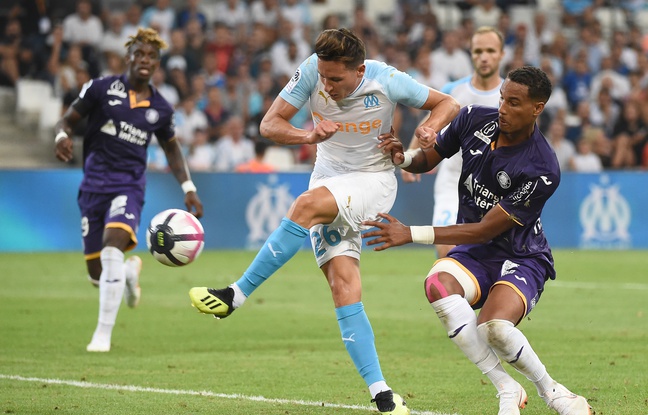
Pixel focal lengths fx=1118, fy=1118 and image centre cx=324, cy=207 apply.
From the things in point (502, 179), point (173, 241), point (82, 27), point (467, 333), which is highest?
point (502, 179)

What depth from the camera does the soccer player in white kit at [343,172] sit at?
670 centimetres

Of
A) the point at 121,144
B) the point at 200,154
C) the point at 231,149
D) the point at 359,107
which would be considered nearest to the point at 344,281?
the point at 359,107

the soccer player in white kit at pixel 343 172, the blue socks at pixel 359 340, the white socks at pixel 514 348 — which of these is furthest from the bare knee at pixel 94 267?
the white socks at pixel 514 348

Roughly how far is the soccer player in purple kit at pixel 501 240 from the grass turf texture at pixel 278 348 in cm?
26

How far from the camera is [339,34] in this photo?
22.0 ft

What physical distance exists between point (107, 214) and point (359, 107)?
13.2 feet

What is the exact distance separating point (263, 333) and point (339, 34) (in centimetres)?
477

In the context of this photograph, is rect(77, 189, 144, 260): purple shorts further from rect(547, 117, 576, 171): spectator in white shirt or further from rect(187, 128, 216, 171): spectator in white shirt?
rect(547, 117, 576, 171): spectator in white shirt

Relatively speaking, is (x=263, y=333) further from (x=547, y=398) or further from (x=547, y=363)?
(x=547, y=398)

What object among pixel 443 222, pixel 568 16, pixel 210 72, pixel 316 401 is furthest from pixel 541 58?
pixel 316 401

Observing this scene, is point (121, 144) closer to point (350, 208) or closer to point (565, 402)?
point (350, 208)

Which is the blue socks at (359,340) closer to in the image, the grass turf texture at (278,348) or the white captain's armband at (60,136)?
the grass turf texture at (278,348)

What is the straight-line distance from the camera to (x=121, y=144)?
1048 cm

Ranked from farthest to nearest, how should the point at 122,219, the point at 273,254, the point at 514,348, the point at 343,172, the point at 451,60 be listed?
1. the point at 451,60
2. the point at 122,219
3. the point at 343,172
4. the point at 273,254
5. the point at 514,348
